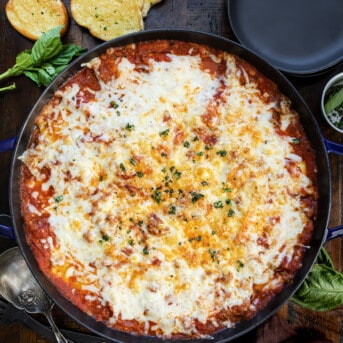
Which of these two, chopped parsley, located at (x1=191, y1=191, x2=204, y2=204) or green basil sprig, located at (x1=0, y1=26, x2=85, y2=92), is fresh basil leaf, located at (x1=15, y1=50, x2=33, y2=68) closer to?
green basil sprig, located at (x1=0, y1=26, x2=85, y2=92)

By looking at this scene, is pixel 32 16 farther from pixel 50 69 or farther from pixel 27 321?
pixel 27 321

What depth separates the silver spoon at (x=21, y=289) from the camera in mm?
4543

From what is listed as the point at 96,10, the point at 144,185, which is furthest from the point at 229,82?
the point at 96,10

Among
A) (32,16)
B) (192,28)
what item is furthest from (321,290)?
(32,16)

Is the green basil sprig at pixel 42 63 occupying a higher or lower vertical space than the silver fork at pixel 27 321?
higher

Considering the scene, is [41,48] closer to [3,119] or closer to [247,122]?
[3,119]

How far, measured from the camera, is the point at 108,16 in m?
4.64

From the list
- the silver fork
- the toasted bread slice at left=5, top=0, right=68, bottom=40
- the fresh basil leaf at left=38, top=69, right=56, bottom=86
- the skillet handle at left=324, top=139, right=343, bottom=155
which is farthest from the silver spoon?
the skillet handle at left=324, top=139, right=343, bottom=155

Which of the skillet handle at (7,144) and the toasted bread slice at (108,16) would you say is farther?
the toasted bread slice at (108,16)

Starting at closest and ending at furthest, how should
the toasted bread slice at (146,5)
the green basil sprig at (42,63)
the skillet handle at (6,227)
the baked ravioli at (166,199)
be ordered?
1. the baked ravioli at (166,199)
2. the skillet handle at (6,227)
3. the green basil sprig at (42,63)
4. the toasted bread slice at (146,5)

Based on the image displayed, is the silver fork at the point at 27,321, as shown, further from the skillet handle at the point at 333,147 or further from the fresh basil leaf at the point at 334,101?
the fresh basil leaf at the point at 334,101

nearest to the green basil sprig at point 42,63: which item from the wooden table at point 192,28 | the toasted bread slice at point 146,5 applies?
the wooden table at point 192,28

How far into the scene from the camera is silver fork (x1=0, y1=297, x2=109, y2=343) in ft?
15.1

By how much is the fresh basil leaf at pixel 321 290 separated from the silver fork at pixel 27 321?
1.68 meters
